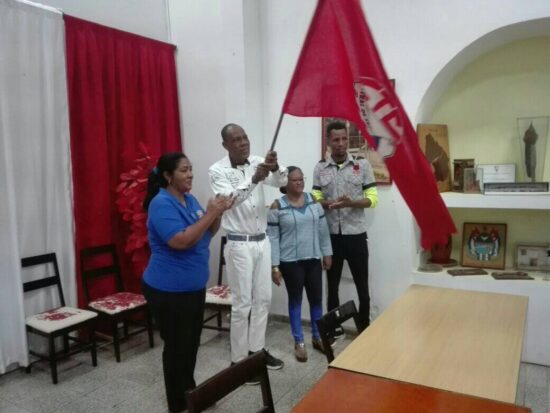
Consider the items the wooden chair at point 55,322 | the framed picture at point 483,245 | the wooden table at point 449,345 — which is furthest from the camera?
the framed picture at point 483,245

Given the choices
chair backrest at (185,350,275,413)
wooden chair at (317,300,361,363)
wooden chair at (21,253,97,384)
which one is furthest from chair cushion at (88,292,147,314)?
chair backrest at (185,350,275,413)

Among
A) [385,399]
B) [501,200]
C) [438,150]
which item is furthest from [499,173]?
[385,399]

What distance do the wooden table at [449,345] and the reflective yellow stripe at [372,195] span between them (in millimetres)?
953

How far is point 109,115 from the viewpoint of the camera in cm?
374

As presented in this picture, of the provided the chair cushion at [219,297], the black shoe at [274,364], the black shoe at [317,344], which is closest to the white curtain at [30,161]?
the chair cushion at [219,297]

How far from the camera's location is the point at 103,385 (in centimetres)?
292

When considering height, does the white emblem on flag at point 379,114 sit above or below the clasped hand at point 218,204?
above

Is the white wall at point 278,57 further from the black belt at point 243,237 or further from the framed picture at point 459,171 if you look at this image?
the black belt at point 243,237

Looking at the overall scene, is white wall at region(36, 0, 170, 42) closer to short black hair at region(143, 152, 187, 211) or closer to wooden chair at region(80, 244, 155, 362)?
wooden chair at region(80, 244, 155, 362)

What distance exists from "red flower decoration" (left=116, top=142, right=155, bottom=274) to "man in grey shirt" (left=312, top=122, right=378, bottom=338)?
4.92ft

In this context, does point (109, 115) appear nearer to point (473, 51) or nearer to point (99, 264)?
point (99, 264)

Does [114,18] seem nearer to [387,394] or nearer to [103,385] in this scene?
[103,385]

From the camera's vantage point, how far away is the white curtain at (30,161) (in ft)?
9.98

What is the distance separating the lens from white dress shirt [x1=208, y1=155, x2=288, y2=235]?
8.78 ft
